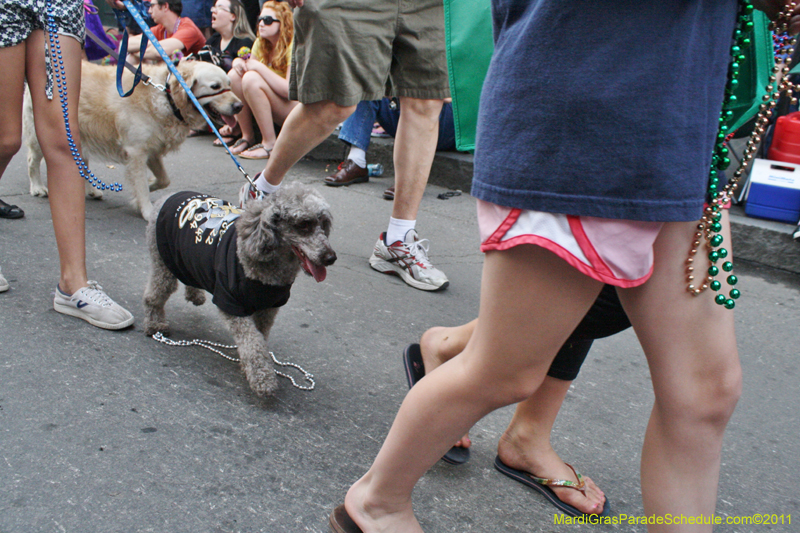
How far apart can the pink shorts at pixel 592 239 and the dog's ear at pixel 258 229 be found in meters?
1.26

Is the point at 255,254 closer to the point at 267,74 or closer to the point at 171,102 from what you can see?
the point at 171,102

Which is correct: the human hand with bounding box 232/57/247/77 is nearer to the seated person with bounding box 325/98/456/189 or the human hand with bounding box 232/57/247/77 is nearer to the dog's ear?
the seated person with bounding box 325/98/456/189

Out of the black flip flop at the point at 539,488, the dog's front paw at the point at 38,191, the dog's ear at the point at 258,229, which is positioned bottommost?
the dog's front paw at the point at 38,191

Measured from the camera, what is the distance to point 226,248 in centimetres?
240

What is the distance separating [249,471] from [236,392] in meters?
0.53

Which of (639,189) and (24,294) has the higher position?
(639,189)

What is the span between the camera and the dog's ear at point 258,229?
7.34 feet

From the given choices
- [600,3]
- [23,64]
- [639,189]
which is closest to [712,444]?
[639,189]

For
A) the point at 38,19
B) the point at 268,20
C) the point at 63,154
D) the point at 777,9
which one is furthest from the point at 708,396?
the point at 268,20

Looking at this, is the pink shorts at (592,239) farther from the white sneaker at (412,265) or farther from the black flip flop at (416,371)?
the white sneaker at (412,265)

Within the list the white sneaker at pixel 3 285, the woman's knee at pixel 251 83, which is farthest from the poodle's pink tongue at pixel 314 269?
the woman's knee at pixel 251 83

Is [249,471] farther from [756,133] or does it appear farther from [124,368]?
[756,133]

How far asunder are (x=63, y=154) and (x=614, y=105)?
→ 2493 mm

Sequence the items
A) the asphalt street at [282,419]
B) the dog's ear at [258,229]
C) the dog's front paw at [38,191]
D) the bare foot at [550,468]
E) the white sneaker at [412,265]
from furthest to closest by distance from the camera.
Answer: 1. the dog's front paw at [38,191]
2. the white sneaker at [412,265]
3. the dog's ear at [258,229]
4. the bare foot at [550,468]
5. the asphalt street at [282,419]
